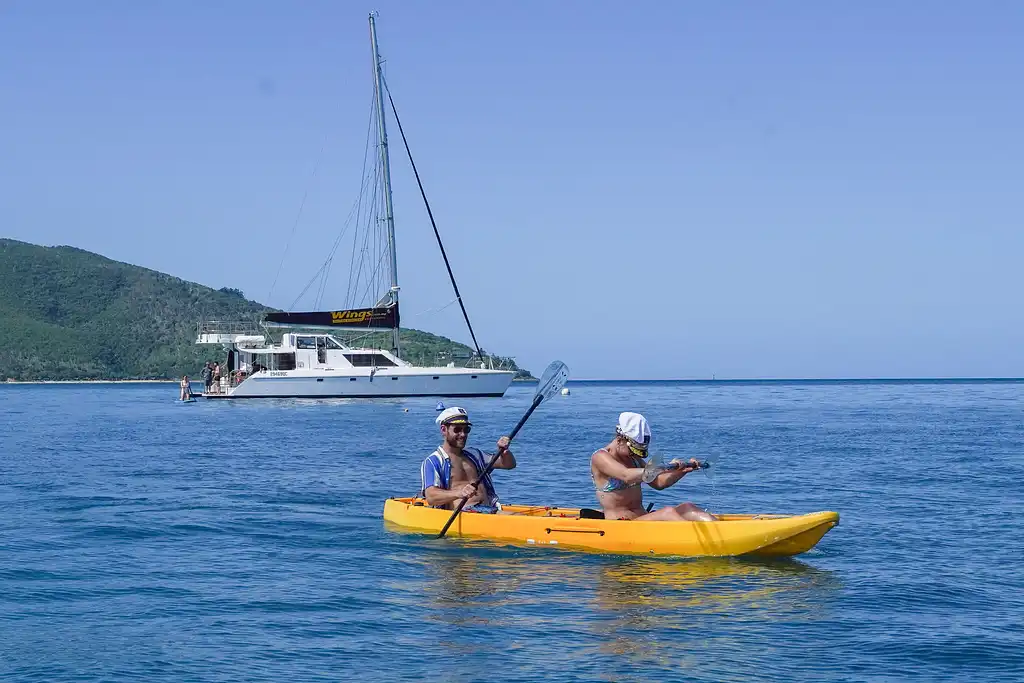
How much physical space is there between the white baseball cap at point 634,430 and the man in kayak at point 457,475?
2.20 meters

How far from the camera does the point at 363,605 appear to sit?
10.9m

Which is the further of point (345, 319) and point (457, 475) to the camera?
point (345, 319)

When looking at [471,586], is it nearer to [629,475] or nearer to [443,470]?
[629,475]

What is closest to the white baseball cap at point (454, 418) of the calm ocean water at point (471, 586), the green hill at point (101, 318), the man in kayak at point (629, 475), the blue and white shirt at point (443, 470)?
the blue and white shirt at point (443, 470)

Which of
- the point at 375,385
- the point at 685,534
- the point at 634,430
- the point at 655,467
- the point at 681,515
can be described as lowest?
the point at 685,534

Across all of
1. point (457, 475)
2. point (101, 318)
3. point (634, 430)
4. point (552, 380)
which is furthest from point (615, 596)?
point (101, 318)

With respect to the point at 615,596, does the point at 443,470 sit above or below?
above

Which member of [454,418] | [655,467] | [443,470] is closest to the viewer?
[655,467]

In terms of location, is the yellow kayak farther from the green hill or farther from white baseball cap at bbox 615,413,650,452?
the green hill

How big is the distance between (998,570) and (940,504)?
5.74 m

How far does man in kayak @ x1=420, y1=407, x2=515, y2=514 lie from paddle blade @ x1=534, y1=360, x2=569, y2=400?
2645 mm

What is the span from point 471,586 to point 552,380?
5858 mm

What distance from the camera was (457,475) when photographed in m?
14.3

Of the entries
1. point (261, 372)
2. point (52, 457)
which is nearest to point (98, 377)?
point (261, 372)
